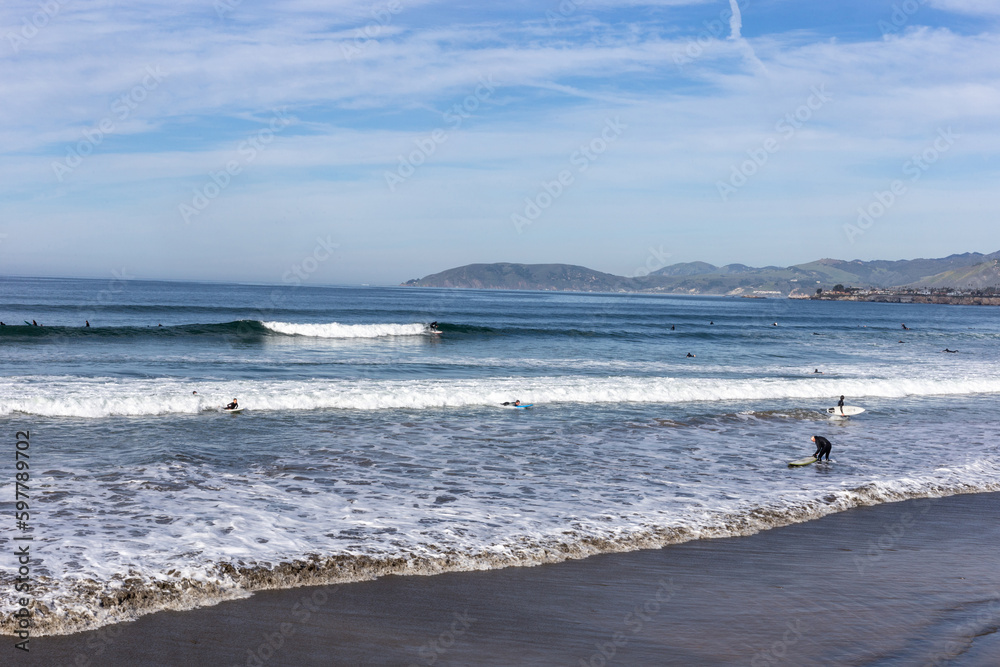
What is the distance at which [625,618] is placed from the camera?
645cm

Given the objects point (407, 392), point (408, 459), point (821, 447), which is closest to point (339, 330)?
point (407, 392)

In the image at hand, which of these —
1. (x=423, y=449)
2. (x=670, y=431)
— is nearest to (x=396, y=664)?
(x=423, y=449)

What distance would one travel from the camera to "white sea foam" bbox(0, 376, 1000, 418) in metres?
16.6

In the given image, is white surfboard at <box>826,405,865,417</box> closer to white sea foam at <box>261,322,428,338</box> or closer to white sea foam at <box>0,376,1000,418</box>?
white sea foam at <box>0,376,1000,418</box>

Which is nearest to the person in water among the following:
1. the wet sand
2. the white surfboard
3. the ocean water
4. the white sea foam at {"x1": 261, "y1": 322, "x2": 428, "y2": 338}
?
the ocean water

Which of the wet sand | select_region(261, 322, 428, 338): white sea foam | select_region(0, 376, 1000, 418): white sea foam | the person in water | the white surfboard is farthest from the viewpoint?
select_region(261, 322, 428, 338): white sea foam

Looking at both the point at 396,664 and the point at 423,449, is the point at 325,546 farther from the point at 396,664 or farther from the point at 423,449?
the point at 423,449

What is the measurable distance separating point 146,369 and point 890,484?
873 inches

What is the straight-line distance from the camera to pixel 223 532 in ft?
26.7

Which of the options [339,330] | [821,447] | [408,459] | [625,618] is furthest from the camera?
[339,330]

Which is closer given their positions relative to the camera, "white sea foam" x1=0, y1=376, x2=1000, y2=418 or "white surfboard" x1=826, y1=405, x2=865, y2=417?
"white sea foam" x1=0, y1=376, x2=1000, y2=418

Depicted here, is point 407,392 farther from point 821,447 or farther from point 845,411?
point 845,411

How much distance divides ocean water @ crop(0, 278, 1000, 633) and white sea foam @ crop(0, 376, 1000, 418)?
0.34 ft

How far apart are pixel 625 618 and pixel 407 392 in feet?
45.1
